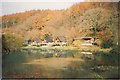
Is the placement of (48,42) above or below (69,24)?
below

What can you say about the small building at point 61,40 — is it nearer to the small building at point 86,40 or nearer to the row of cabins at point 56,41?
the row of cabins at point 56,41

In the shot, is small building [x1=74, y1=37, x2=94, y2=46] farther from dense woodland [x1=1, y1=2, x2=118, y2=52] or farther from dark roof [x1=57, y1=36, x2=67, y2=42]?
dark roof [x1=57, y1=36, x2=67, y2=42]

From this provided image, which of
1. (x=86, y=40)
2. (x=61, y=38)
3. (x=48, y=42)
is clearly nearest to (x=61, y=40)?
(x=61, y=38)

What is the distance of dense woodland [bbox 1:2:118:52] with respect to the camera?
149 inches

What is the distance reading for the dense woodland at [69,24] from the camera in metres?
3.79

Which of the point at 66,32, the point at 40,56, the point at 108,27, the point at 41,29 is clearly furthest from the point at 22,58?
the point at 108,27

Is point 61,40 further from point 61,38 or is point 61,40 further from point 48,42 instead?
point 48,42

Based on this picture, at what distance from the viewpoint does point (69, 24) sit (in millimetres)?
3842

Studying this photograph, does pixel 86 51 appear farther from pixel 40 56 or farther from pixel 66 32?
pixel 40 56

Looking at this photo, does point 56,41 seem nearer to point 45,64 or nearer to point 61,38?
point 61,38

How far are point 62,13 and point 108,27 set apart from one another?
0.72 metres

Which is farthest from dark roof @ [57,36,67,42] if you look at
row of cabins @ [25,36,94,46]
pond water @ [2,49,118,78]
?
pond water @ [2,49,118,78]

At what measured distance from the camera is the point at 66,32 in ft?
12.6

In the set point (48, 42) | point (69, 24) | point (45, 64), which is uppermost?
point (69, 24)
